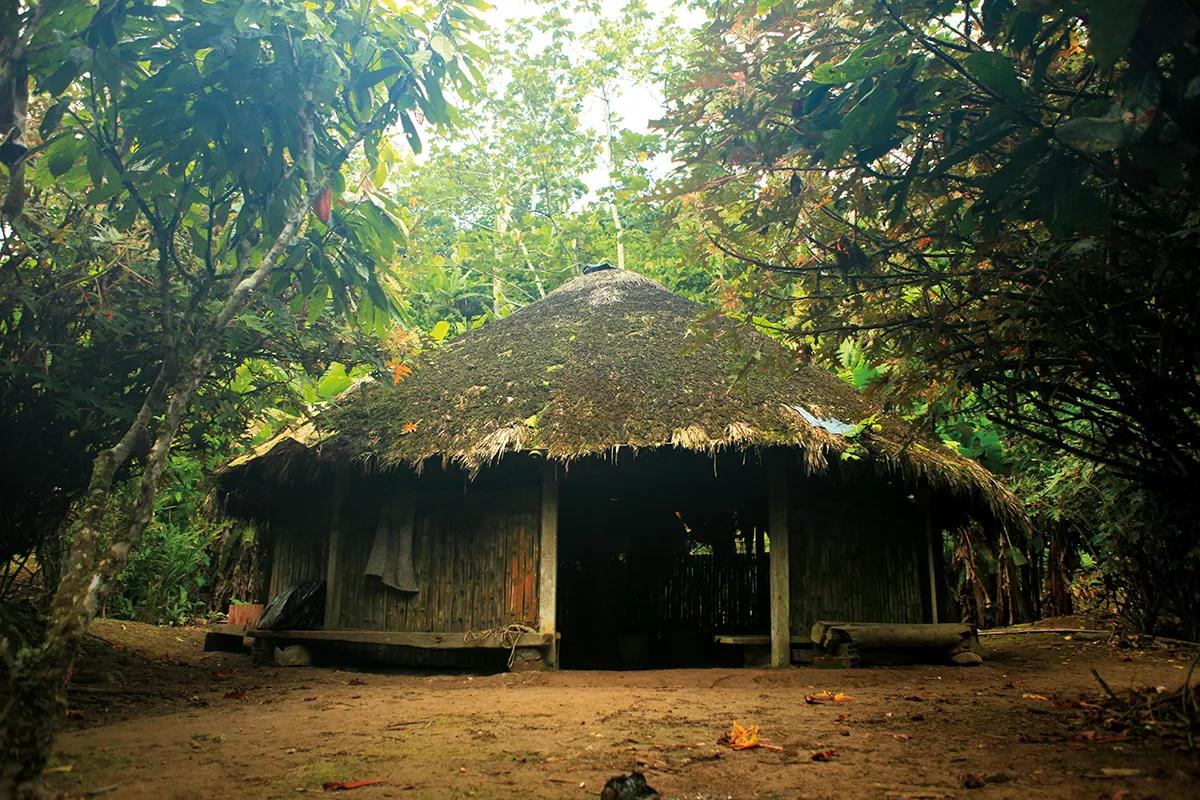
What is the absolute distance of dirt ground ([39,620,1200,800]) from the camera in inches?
124

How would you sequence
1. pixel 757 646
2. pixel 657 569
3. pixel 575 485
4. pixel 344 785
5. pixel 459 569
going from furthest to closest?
pixel 657 569 < pixel 575 485 < pixel 459 569 < pixel 757 646 < pixel 344 785

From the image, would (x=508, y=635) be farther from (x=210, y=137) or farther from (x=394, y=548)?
(x=210, y=137)

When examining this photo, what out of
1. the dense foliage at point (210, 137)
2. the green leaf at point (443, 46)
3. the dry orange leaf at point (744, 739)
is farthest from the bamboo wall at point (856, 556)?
the green leaf at point (443, 46)

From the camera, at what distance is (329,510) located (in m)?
8.73

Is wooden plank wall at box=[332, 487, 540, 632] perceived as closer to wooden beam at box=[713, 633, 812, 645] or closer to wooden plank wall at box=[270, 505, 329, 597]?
wooden plank wall at box=[270, 505, 329, 597]

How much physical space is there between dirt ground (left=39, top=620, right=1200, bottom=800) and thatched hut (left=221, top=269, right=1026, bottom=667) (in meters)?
0.99

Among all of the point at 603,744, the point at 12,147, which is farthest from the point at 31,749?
the point at 12,147

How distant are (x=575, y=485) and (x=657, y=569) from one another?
186cm

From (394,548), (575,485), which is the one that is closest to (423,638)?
(394,548)

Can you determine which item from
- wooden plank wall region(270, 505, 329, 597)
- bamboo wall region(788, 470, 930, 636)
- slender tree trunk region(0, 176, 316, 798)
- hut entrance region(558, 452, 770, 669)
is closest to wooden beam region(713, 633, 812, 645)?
bamboo wall region(788, 470, 930, 636)

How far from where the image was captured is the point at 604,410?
7.68 metres

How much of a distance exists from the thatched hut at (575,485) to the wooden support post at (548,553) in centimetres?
2

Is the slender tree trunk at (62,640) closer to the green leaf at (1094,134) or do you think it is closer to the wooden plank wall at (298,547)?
the green leaf at (1094,134)

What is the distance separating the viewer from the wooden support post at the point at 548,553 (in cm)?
746
